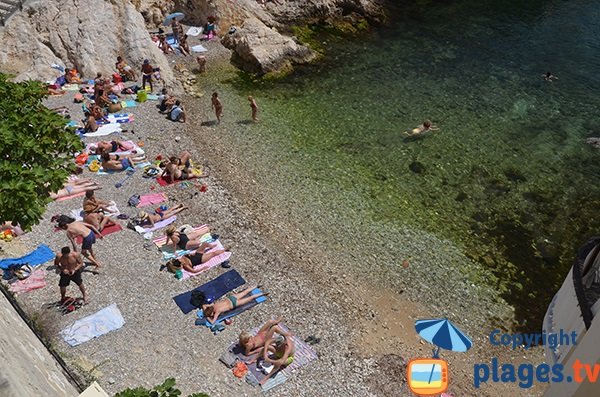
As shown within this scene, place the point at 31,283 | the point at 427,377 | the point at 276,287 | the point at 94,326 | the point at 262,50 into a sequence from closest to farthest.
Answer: the point at 427,377, the point at 94,326, the point at 31,283, the point at 276,287, the point at 262,50

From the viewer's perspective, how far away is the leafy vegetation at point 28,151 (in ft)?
36.8

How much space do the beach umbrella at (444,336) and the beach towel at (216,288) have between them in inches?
213

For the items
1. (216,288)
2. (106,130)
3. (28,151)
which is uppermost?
(28,151)

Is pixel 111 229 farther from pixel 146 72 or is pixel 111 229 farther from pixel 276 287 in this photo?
pixel 146 72

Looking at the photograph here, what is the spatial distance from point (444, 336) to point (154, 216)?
977 cm

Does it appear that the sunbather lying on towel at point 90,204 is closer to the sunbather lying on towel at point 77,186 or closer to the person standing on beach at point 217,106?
the sunbather lying on towel at point 77,186

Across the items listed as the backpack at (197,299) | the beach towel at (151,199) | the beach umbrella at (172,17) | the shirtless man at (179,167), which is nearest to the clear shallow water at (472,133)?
the shirtless man at (179,167)

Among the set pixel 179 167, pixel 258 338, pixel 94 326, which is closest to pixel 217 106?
pixel 179 167

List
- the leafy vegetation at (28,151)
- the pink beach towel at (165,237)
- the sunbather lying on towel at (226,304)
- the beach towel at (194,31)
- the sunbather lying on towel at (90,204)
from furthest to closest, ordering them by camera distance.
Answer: the beach towel at (194,31) → the sunbather lying on towel at (90,204) → the pink beach towel at (165,237) → the sunbather lying on towel at (226,304) → the leafy vegetation at (28,151)

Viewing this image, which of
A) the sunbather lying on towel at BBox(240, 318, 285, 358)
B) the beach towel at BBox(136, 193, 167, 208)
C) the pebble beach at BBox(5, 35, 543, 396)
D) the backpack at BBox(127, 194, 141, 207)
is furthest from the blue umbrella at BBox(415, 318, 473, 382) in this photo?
the backpack at BBox(127, 194, 141, 207)

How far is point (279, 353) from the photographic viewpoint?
12.9 m

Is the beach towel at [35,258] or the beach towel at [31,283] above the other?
the beach towel at [35,258]

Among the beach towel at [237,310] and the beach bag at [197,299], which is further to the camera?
the beach bag at [197,299]

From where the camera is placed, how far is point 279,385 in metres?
12.5
